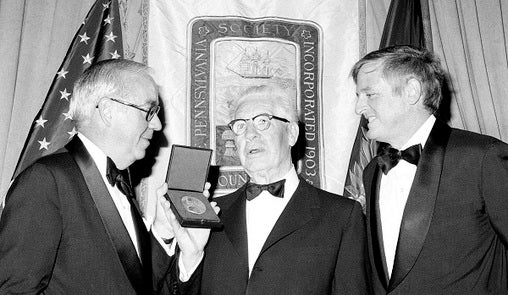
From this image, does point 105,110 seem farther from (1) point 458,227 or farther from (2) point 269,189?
(1) point 458,227

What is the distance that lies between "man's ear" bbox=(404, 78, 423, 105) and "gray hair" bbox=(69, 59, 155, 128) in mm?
1230

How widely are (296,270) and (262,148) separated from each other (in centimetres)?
58

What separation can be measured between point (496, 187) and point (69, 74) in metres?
2.41

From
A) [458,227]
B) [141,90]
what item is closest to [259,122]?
[141,90]

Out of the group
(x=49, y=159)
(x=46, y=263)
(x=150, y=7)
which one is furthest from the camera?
(x=150, y=7)

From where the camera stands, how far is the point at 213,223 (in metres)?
2.30

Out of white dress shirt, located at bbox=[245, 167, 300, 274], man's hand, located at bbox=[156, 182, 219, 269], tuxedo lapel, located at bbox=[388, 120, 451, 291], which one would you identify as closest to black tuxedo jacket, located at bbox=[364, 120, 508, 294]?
tuxedo lapel, located at bbox=[388, 120, 451, 291]

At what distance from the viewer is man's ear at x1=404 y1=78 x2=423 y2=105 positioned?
272 cm

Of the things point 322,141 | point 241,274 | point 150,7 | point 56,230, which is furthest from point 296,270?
point 150,7

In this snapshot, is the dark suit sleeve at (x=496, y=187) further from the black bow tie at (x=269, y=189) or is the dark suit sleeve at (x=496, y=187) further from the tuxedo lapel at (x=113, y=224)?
the tuxedo lapel at (x=113, y=224)

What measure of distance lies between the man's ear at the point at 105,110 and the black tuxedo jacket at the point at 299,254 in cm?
69

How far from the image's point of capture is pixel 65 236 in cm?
214

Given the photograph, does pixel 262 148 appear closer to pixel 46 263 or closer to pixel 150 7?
pixel 46 263

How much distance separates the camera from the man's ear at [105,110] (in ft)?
8.18
